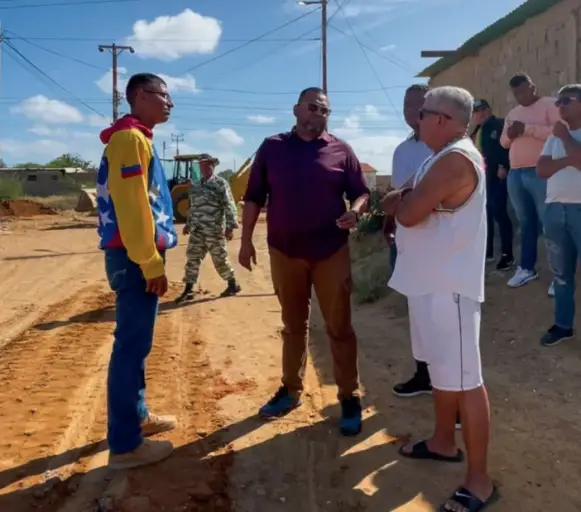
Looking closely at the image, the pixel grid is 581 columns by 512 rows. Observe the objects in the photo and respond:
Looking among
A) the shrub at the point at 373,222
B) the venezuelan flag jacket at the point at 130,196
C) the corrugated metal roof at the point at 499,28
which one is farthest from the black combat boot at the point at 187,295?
the corrugated metal roof at the point at 499,28

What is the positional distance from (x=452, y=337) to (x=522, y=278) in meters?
3.76

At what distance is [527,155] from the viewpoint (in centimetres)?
604

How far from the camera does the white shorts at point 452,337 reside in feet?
9.28

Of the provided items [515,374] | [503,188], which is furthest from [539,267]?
[515,374]

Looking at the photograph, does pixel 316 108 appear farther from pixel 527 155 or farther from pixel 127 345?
pixel 527 155

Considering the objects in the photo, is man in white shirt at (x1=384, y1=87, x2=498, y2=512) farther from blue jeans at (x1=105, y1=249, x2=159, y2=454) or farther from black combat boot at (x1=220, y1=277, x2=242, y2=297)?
black combat boot at (x1=220, y1=277, x2=242, y2=297)

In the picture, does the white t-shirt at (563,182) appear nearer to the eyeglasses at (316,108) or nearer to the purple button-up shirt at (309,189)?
the purple button-up shirt at (309,189)

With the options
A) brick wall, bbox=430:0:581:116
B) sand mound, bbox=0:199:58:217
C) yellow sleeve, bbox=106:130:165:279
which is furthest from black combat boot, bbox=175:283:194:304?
sand mound, bbox=0:199:58:217

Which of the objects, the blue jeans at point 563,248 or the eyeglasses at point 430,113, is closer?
the eyeglasses at point 430,113

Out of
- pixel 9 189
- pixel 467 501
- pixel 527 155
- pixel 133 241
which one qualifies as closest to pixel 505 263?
pixel 527 155

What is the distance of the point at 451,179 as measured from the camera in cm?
269

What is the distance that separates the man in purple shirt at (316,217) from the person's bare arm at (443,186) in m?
0.81

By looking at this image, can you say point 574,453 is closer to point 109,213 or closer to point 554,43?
point 109,213

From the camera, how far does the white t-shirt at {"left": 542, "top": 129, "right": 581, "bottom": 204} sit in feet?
→ 15.5
